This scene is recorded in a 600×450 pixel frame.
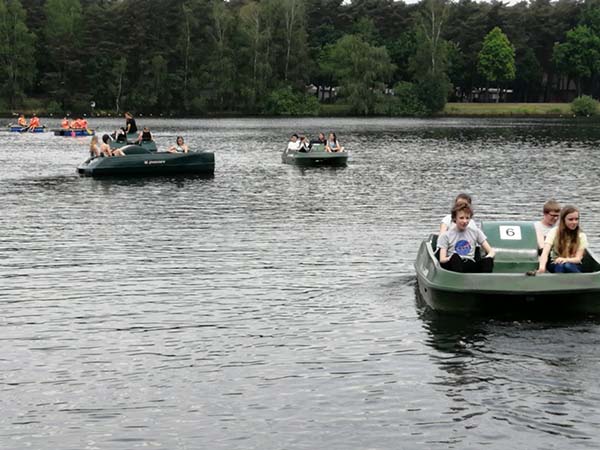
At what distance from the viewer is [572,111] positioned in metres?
156

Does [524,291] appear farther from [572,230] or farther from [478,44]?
[478,44]

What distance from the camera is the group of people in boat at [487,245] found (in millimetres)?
16438

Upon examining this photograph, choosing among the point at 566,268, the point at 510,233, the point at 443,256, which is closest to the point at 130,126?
the point at 510,233

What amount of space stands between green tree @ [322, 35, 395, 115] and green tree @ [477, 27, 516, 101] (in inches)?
852

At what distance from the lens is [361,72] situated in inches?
5699

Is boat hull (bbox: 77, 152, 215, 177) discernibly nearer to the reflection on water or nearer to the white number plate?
the white number plate

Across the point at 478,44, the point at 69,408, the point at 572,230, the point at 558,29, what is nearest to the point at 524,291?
the point at 572,230

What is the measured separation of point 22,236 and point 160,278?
7.95 m

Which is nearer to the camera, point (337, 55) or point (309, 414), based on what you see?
point (309, 414)

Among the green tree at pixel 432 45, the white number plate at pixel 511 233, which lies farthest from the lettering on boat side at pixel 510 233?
the green tree at pixel 432 45

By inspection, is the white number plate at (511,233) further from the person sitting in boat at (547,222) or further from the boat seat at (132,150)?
the boat seat at (132,150)

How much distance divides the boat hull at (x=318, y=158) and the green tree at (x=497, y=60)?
114903 mm

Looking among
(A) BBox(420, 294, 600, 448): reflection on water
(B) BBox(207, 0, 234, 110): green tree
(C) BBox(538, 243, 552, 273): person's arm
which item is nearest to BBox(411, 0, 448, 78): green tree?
(B) BBox(207, 0, 234, 110): green tree

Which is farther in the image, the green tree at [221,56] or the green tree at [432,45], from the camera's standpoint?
the green tree at [432,45]
